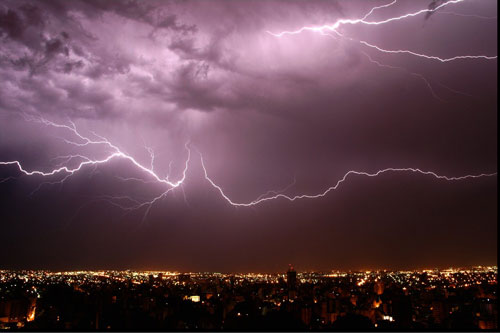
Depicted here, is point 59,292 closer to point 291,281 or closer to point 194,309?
point 194,309

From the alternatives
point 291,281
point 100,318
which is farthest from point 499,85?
point 291,281

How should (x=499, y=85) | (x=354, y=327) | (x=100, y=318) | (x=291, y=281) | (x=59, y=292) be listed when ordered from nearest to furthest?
(x=499, y=85)
(x=354, y=327)
(x=100, y=318)
(x=59, y=292)
(x=291, y=281)

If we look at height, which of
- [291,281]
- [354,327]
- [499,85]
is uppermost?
[499,85]

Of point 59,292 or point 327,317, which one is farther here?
point 59,292

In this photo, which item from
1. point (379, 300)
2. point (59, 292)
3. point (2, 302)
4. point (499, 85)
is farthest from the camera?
point (59, 292)

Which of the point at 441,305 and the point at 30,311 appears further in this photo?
the point at 441,305

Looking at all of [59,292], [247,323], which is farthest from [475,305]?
[59,292]

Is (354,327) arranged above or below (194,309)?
above

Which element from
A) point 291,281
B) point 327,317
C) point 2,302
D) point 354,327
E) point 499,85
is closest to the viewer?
point 499,85

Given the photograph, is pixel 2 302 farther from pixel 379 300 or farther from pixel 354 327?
pixel 379 300
